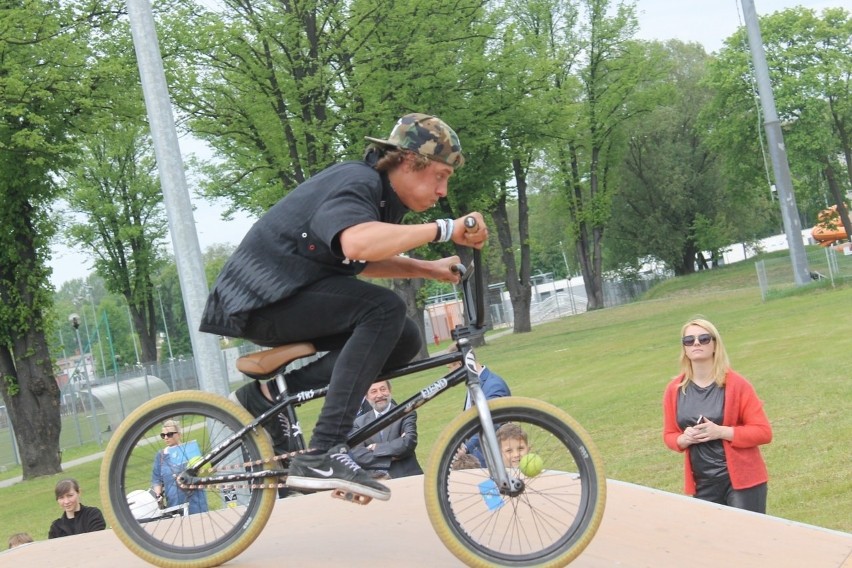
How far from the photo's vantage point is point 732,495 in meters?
6.76

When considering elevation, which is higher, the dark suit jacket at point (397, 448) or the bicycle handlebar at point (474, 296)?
the bicycle handlebar at point (474, 296)

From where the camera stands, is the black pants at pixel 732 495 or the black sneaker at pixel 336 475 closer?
the black sneaker at pixel 336 475

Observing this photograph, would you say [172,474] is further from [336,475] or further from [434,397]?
[434,397]

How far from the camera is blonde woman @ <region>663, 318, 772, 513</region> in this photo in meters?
6.59

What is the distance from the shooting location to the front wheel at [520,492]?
16.0ft

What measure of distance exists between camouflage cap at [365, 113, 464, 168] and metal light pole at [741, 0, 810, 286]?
30.9 m

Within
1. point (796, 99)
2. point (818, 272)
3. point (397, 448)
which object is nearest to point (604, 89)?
point (796, 99)

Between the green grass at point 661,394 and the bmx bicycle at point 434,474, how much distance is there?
1.13ft

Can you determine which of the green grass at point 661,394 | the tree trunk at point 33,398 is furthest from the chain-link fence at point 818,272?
A: the tree trunk at point 33,398

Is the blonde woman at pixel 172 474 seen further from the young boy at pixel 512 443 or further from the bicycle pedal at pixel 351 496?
the young boy at pixel 512 443

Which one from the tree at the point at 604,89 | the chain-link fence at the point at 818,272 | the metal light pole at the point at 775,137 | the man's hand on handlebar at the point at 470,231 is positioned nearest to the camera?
the man's hand on handlebar at the point at 470,231

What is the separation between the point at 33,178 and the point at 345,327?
21.7m

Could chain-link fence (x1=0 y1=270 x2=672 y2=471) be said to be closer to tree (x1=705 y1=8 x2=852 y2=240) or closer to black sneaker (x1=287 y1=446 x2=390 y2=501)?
black sneaker (x1=287 y1=446 x2=390 y2=501)

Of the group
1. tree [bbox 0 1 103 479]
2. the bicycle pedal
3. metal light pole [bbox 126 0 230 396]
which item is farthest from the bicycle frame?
tree [bbox 0 1 103 479]
